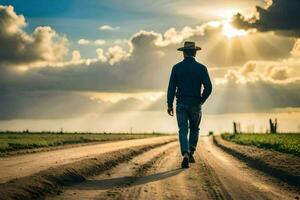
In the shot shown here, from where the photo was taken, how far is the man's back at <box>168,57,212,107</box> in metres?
14.8

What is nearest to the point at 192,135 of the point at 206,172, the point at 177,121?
the point at 177,121

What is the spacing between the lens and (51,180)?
10.3 meters

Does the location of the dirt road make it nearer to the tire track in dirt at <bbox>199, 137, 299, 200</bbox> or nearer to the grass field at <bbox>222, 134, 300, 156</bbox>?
the tire track in dirt at <bbox>199, 137, 299, 200</bbox>

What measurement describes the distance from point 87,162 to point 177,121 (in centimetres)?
264

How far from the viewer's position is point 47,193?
359 inches

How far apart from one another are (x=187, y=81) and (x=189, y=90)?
0.25m

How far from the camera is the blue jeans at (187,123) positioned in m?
14.2

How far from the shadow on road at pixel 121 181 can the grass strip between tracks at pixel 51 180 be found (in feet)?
1.42

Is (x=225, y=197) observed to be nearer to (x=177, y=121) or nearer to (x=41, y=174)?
(x=41, y=174)

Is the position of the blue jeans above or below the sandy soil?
above

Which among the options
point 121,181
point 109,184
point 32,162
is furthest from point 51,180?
point 32,162

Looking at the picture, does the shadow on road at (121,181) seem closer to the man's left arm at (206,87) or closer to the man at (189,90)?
the man at (189,90)

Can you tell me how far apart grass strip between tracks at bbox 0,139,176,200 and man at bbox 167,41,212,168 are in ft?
7.29

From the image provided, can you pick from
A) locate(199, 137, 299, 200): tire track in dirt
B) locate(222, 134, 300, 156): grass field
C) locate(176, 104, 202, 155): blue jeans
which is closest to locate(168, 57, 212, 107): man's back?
locate(176, 104, 202, 155): blue jeans
